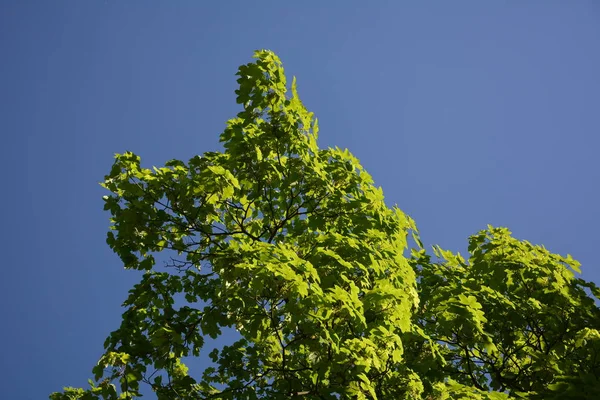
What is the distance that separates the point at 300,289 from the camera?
566 cm

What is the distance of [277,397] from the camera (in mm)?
6758

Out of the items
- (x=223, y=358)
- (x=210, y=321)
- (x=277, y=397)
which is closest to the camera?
(x=277, y=397)

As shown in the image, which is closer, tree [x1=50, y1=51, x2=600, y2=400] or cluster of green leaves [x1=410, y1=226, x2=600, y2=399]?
tree [x1=50, y1=51, x2=600, y2=400]

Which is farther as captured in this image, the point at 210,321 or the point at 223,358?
the point at 223,358

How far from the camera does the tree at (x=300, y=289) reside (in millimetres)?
6535

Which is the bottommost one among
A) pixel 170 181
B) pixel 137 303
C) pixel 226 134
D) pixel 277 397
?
pixel 277 397

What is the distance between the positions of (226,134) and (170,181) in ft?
4.19

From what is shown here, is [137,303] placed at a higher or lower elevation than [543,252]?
lower

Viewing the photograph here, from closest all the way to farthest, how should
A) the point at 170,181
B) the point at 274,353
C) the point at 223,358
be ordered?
the point at 170,181, the point at 223,358, the point at 274,353

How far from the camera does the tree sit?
6.54 m

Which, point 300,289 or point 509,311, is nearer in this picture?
point 300,289

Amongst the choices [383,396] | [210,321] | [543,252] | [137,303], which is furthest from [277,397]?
[543,252]

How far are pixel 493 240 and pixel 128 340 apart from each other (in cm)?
743

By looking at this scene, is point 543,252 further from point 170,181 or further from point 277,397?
point 170,181
